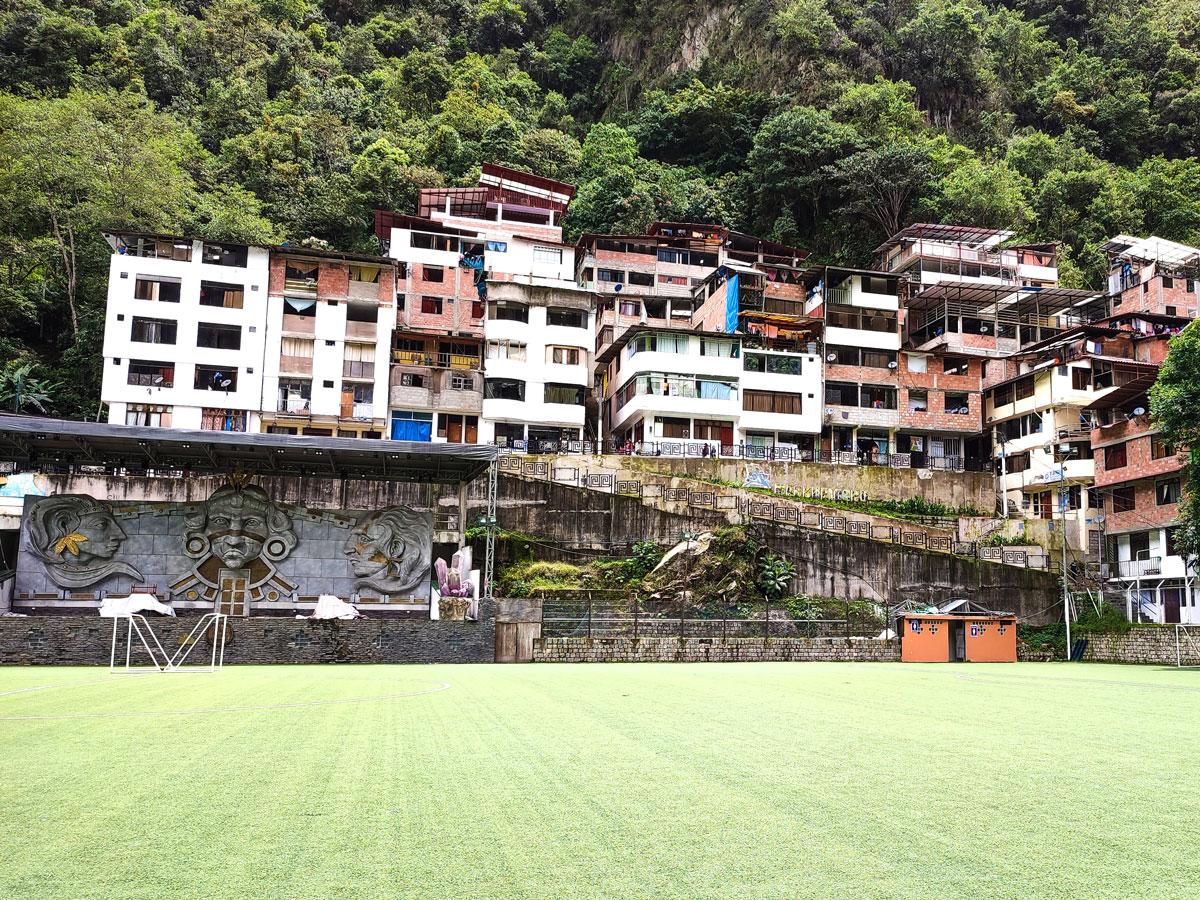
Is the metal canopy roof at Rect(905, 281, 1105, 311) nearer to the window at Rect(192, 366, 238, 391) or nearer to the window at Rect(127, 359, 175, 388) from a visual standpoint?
the window at Rect(192, 366, 238, 391)

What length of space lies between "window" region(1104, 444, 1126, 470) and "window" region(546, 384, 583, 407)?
24.0 m

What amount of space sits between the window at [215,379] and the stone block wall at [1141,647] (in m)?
35.7

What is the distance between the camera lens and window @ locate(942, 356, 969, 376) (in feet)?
165

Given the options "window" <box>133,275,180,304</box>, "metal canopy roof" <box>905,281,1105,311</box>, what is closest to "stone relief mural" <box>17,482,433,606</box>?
"window" <box>133,275,180,304</box>

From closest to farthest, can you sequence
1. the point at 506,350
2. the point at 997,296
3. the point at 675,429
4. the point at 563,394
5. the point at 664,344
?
the point at 664,344, the point at 675,429, the point at 506,350, the point at 563,394, the point at 997,296

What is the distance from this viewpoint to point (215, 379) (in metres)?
41.1

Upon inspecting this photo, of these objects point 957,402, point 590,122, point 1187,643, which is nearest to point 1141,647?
point 1187,643

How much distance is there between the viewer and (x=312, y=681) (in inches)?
627

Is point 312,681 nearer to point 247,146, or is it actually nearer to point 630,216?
point 630,216

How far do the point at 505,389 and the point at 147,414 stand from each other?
16252 millimetres

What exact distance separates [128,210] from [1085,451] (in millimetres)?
47714

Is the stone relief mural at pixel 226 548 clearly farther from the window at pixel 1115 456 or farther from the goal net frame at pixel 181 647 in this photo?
the window at pixel 1115 456

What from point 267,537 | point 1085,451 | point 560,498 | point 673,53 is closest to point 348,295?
point 560,498

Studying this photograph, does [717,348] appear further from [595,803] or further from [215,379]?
[595,803]
